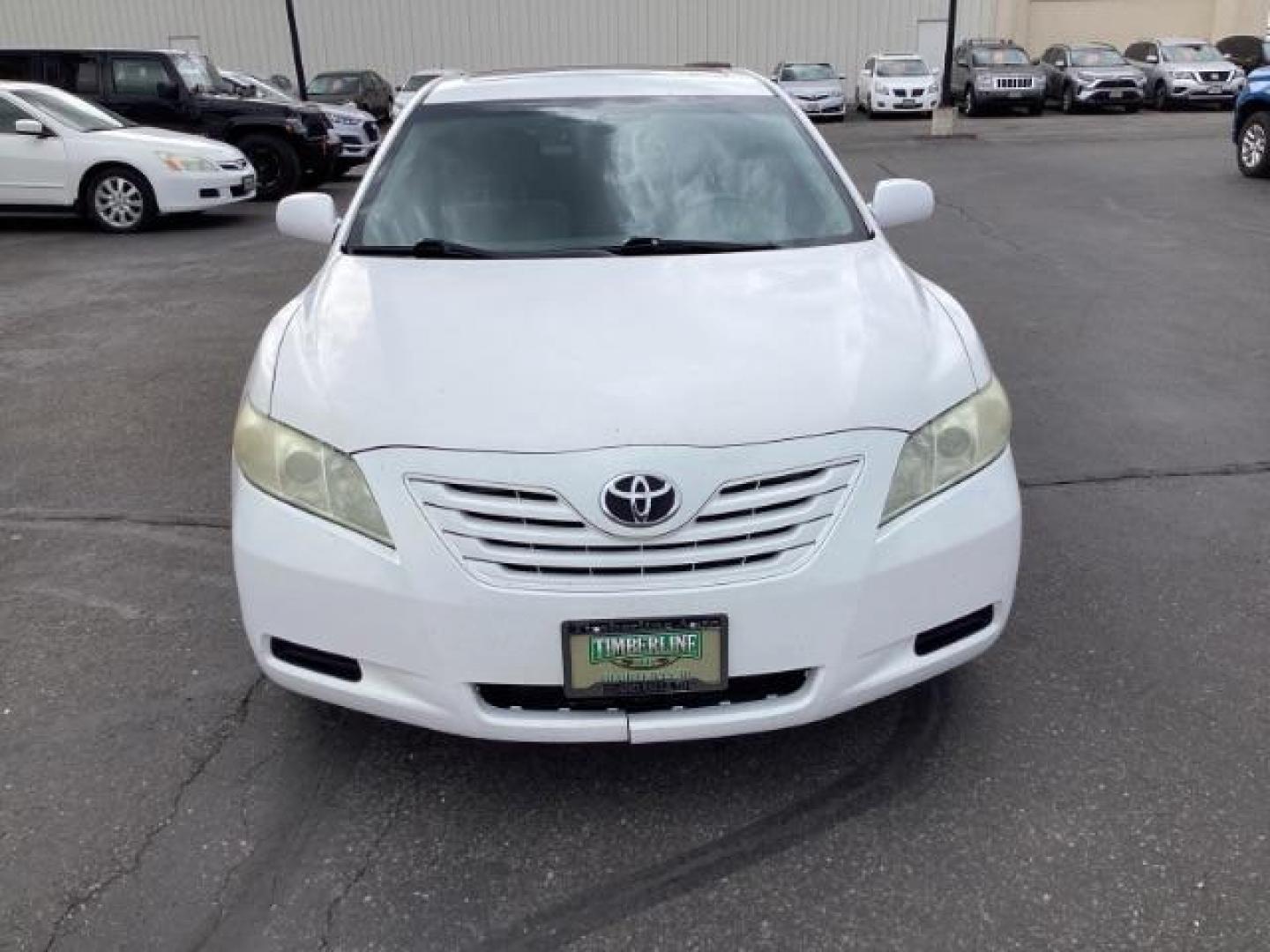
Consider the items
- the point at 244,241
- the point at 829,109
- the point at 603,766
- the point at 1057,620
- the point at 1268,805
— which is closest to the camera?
the point at 1268,805

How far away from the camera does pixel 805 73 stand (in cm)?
2820

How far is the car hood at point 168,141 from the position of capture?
11812mm

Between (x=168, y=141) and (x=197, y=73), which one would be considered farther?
(x=197, y=73)

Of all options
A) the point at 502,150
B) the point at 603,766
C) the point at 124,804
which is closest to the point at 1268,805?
the point at 603,766

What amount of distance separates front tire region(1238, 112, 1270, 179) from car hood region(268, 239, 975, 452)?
12092 mm

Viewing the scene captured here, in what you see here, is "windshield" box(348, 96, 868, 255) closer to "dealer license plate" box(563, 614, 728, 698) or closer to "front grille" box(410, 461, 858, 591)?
"front grille" box(410, 461, 858, 591)

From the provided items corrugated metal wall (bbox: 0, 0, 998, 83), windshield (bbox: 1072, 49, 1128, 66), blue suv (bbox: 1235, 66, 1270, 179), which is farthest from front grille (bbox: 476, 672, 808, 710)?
corrugated metal wall (bbox: 0, 0, 998, 83)

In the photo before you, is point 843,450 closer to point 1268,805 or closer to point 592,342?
point 592,342

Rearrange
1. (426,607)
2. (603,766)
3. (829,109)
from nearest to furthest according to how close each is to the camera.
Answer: (426,607), (603,766), (829,109)

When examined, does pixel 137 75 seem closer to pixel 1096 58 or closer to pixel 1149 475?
pixel 1149 475

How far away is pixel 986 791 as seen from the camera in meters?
2.75

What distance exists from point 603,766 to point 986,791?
3.05 ft

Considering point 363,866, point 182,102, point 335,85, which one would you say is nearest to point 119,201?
point 182,102

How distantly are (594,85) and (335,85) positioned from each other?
79.7 ft
